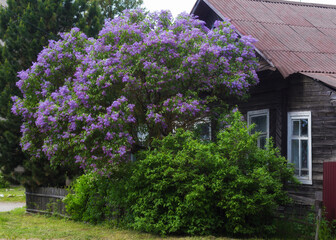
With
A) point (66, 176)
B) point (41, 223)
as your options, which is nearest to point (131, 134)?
point (41, 223)

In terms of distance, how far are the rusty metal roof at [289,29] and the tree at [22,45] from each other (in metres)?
5.93

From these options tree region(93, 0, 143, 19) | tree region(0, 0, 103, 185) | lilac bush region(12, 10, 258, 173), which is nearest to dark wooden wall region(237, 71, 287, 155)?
lilac bush region(12, 10, 258, 173)

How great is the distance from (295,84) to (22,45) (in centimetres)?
1052

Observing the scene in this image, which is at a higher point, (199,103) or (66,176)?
(199,103)

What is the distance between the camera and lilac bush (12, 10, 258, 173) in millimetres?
13781

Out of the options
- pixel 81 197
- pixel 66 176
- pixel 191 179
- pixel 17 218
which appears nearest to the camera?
pixel 191 179

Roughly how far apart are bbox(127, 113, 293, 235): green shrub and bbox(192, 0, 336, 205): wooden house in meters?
1.05

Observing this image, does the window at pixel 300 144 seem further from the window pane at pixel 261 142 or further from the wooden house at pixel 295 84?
the window pane at pixel 261 142

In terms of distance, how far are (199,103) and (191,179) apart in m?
2.73

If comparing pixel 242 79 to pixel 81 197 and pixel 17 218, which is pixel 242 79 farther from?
pixel 17 218

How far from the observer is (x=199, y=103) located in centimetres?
1479

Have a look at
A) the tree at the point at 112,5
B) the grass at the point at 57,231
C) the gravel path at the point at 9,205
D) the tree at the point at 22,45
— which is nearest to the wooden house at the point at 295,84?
the grass at the point at 57,231

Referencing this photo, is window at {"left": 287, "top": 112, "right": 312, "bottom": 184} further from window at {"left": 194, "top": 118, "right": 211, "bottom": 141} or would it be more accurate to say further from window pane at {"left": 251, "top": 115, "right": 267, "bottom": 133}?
window at {"left": 194, "top": 118, "right": 211, "bottom": 141}

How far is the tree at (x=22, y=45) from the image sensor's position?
1933cm
